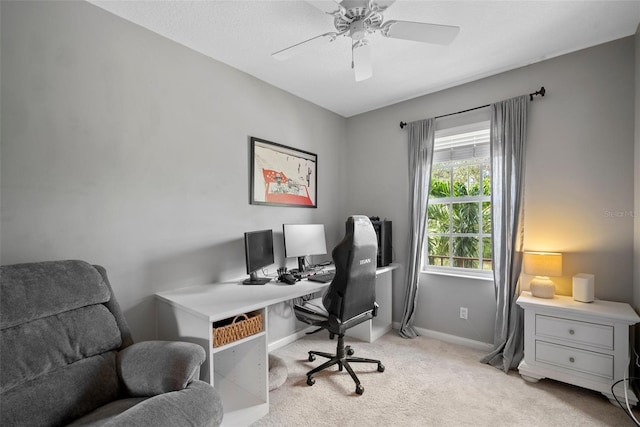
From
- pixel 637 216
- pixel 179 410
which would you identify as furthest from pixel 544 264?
pixel 179 410

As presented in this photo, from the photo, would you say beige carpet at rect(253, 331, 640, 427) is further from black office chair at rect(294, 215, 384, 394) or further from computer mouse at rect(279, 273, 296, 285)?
computer mouse at rect(279, 273, 296, 285)

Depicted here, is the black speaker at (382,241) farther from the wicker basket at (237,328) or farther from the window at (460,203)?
the wicker basket at (237,328)

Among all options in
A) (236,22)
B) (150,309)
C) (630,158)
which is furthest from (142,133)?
(630,158)

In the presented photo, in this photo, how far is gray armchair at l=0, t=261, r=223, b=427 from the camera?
117cm

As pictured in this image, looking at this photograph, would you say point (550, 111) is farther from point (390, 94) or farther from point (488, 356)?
point (488, 356)

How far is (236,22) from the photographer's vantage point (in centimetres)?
199

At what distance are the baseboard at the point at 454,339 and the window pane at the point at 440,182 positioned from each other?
1.45 meters

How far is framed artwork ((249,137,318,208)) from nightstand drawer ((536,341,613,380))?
239cm

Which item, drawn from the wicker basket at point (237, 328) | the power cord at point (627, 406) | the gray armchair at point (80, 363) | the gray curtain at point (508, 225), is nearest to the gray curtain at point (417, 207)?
the gray curtain at point (508, 225)

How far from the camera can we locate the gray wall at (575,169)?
2205 millimetres

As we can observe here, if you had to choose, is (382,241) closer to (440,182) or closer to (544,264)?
(440,182)

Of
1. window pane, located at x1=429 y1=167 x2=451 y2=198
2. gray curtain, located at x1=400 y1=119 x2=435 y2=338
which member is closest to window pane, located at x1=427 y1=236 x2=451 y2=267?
gray curtain, located at x1=400 y1=119 x2=435 y2=338

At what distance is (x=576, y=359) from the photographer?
2.08m

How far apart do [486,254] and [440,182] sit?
0.87 meters
